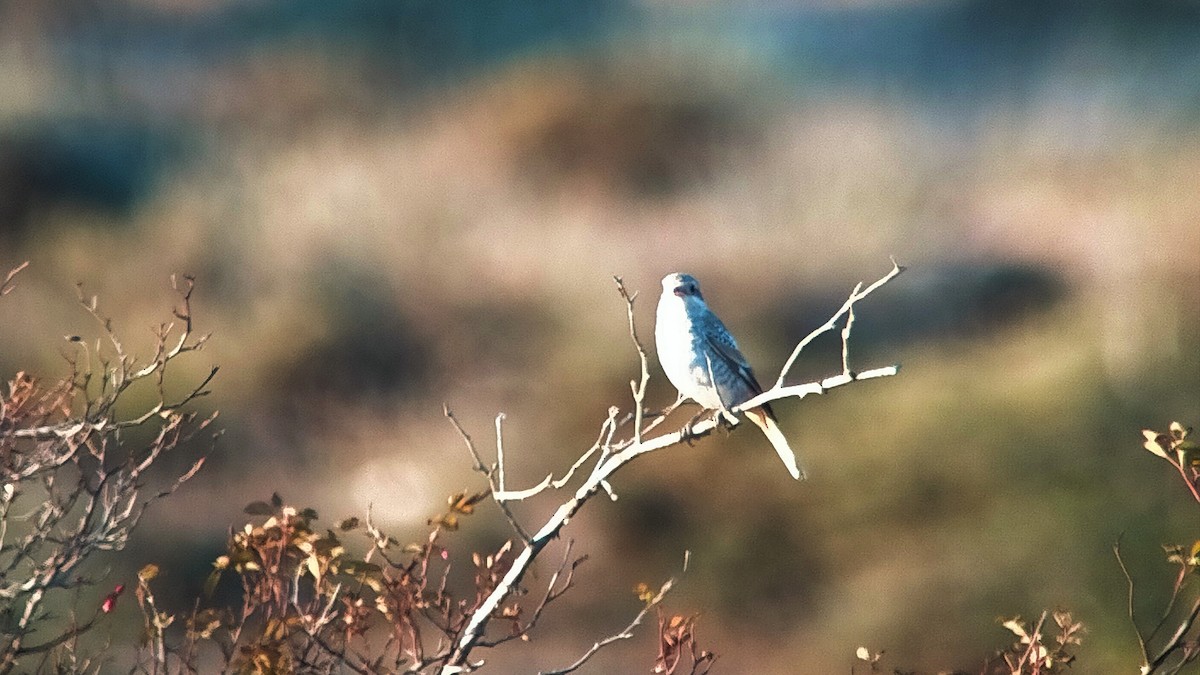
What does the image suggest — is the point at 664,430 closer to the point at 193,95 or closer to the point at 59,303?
the point at 59,303

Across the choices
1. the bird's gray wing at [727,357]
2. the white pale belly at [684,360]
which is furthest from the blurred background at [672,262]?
the white pale belly at [684,360]

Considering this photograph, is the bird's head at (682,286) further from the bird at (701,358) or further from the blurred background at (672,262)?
the blurred background at (672,262)

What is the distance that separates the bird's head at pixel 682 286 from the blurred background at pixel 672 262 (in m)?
5.26

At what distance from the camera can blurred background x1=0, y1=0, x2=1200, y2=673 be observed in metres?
12.9

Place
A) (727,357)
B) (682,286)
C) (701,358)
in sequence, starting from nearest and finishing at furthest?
(701,358) → (727,357) → (682,286)

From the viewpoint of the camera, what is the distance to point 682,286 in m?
6.42

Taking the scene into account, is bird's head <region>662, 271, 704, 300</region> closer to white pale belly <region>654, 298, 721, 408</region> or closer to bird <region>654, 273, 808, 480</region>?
bird <region>654, 273, 808, 480</region>

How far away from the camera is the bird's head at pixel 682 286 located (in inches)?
251

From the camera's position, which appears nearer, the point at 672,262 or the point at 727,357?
the point at 727,357

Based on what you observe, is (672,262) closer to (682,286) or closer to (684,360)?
(682,286)

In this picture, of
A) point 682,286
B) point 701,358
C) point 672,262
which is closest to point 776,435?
point 701,358

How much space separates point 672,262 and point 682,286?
11890 mm

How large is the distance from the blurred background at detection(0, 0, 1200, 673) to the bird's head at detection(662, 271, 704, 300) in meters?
5.26

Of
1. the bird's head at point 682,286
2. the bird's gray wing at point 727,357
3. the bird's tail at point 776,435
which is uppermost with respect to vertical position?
the bird's head at point 682,286
